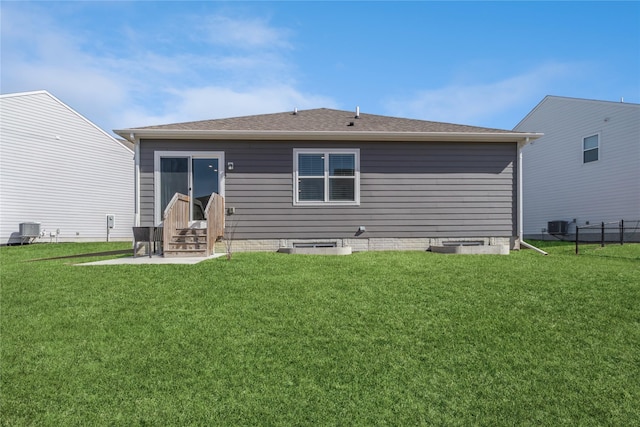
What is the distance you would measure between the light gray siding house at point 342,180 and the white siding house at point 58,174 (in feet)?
36.8

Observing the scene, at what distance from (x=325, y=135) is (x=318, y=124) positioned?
0.94 metres

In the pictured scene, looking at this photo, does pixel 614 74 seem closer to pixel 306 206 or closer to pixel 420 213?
pixel 420 213

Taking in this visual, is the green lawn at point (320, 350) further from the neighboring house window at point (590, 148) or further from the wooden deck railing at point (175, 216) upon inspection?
the neighboring house window at point (590, 148)

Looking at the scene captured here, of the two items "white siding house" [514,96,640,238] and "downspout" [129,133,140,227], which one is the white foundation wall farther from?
"white siding house" [514,96,640,238]

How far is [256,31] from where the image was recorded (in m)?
9.75

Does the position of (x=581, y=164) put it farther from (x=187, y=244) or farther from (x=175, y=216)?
(x=175, y=216)

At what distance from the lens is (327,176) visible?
389 inches

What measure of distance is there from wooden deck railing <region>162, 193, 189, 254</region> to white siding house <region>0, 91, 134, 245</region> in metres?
12.3

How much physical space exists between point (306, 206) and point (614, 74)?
546 inches

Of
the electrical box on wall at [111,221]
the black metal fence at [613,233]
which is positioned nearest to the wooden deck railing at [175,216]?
the electrical box on wall at [111,221]

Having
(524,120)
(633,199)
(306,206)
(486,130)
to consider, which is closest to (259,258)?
(306,206)

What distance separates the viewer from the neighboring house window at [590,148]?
1609 centimetres

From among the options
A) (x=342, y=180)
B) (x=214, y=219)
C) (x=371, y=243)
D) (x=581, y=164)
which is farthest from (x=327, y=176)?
(x=581, y=164)

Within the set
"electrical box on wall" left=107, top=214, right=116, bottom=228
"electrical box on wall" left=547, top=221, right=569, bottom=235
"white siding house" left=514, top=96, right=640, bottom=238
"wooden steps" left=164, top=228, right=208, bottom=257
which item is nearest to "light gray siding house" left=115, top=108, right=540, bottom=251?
"wooden steps" left=164, top=228, right=208, bottom=257
